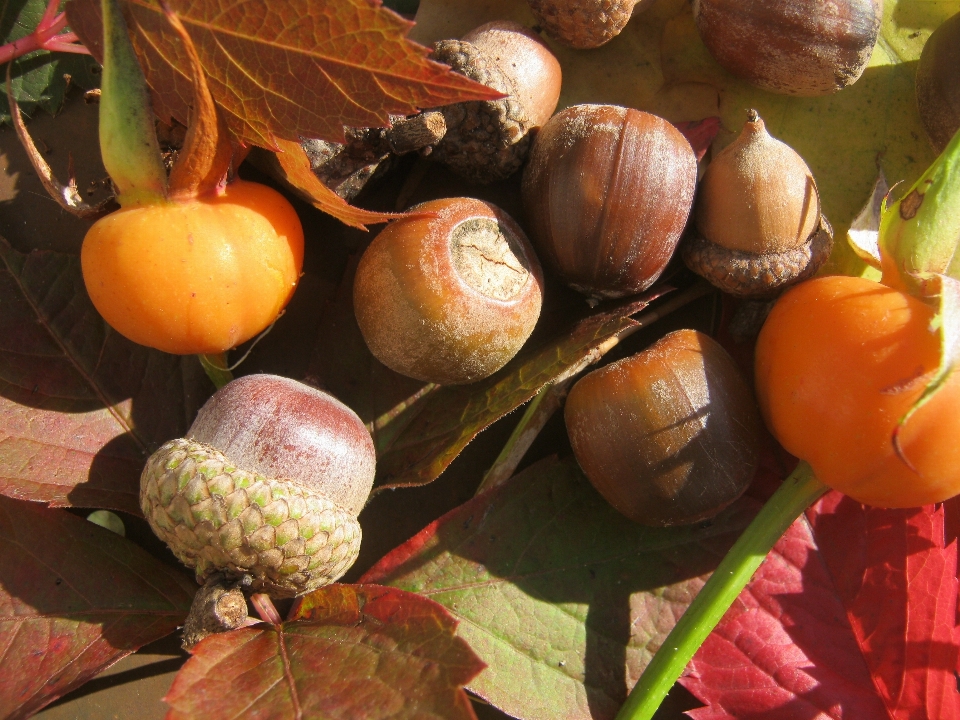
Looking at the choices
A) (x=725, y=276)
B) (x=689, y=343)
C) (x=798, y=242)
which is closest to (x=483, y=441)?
(x=689, y=343)

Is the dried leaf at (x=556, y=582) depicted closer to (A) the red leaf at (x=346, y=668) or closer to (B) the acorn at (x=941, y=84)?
(A) the red leaf at (x=346, y=668)

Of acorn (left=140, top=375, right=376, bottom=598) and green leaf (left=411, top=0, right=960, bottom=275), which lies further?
green leaf (left=411, top=0, right=960, bottom=275)

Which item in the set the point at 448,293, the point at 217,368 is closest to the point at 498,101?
the point at 448,293

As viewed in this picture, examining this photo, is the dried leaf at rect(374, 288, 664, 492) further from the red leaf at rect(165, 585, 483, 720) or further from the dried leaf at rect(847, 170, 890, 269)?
the dried leaf at rect(847, 170, 890, 269)

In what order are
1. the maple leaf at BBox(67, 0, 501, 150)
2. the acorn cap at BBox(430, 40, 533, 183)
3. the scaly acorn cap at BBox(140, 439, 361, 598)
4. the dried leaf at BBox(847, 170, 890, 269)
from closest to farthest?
the maple leaf at BBox(67, 0, 501, 150)
the scaly acorn cap at BBox(140, 439, 361, 598)
the acorn cap at BBox(430, 40, 533, 183)
the dried leaf at BBox(847, 170, 890, 269)

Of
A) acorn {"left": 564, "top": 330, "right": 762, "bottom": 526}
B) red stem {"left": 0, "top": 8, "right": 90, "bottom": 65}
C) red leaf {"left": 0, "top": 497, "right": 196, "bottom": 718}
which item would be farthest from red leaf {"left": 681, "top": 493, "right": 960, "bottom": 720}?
red stem {"left": 0, "top": 8, "right": 90, "bottom": 65}

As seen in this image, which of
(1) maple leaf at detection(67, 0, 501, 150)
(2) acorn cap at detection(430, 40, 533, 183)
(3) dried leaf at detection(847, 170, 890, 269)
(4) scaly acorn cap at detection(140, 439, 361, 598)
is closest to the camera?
(1) maple leaf at detection(67, 0, 501, 150)

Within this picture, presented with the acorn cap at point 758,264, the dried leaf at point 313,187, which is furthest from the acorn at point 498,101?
the acorn cap at point 758,264
